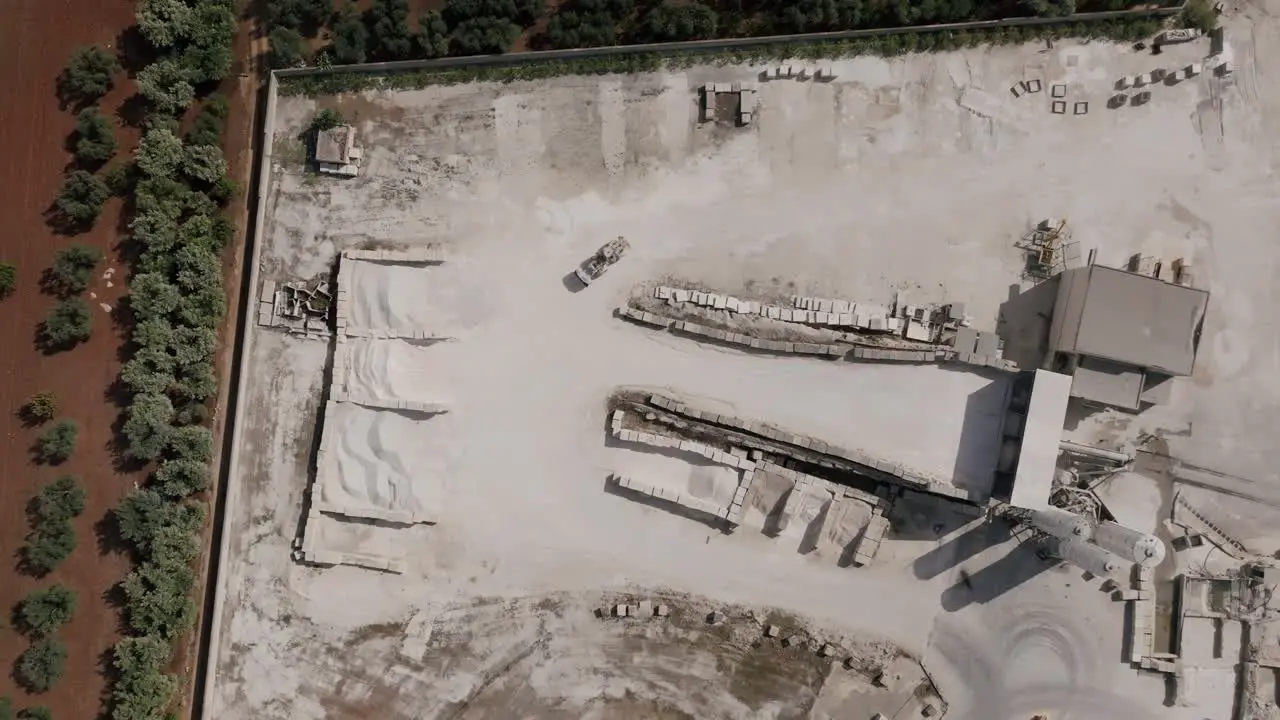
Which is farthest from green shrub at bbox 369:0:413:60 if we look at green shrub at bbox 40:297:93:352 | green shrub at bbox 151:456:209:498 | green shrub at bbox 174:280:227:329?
green shrub at bbox 151:456:209:498

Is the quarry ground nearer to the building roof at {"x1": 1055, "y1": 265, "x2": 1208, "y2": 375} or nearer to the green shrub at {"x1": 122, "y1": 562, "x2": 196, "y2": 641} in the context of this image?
the green shrub at {"x1": 122, "y1": 562, "x2": 196, "y2": 641}

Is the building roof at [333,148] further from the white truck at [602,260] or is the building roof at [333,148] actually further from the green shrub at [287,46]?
the white truck at [602,260]

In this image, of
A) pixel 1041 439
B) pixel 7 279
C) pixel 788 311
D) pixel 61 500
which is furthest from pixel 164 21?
pixel 1041 439

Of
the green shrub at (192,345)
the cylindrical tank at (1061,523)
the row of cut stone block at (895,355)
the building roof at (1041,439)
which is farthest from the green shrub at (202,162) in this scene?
the cylindrical tank at (1061,523)

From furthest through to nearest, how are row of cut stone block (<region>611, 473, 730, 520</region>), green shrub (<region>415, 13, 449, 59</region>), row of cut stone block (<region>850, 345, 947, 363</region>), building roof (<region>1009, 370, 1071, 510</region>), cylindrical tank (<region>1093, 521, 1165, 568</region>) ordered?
green shrub (<region>415, 13, 449, 59</region>) → row of cut stone block (<region>611, 473, 730, 520</region>) → row of cut stone block (<region>850, 345, 947, 363</region>) → building roof (<region>1009, 370, 1071, 510</region>) → cylindrical tank (<region>1093, 521, 1165, 568</region>)

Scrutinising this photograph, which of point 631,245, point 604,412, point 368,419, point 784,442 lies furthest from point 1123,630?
point 368,419

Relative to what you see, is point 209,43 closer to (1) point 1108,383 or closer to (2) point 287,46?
(2) point 287,46

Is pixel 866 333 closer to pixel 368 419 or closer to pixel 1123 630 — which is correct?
pixel 1123 630
